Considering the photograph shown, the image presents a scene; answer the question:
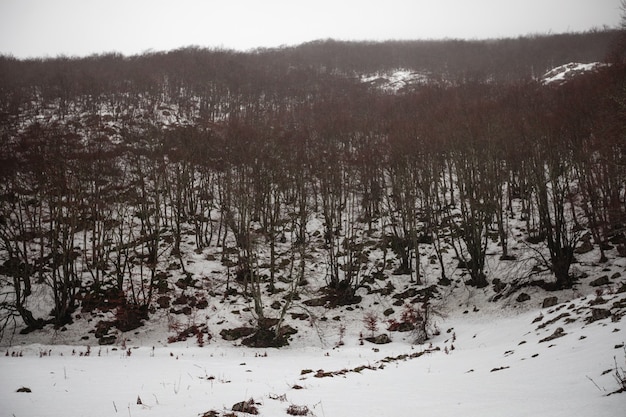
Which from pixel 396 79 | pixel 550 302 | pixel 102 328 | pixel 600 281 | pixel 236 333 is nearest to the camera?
pixel 550 302

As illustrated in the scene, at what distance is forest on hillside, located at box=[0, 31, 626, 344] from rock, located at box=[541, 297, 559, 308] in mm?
1984

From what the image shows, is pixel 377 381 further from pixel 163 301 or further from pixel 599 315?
pixel 163 301

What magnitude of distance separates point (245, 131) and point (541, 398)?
33206 millimetres

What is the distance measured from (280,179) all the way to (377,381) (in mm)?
21789

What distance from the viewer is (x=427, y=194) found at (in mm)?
26281

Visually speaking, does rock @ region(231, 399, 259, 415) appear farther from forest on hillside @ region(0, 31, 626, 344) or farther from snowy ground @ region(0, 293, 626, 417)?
forest on hillside @ region(0, 31, 626, 344)

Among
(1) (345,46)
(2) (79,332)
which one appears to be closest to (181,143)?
(2) (79,332)

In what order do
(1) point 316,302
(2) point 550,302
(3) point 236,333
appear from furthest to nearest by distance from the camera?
(1) point 316,302 → (3) point 236,333 → (2) point 550,302

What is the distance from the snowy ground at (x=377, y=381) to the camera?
6.23 metres

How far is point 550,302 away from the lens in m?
16.5

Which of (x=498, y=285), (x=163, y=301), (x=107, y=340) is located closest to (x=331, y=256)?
(x=498, y=285)

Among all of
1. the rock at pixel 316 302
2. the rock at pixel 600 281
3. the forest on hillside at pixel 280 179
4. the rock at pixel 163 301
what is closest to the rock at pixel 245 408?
the forest on hillside at pixel 280 179

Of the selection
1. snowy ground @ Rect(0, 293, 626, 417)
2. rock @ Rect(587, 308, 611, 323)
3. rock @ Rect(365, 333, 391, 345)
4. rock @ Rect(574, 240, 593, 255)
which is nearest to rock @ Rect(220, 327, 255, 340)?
snowy ground @ Rect(0, 293, 626, 417)

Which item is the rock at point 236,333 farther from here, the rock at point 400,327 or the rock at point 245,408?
the rock at point 245,408
